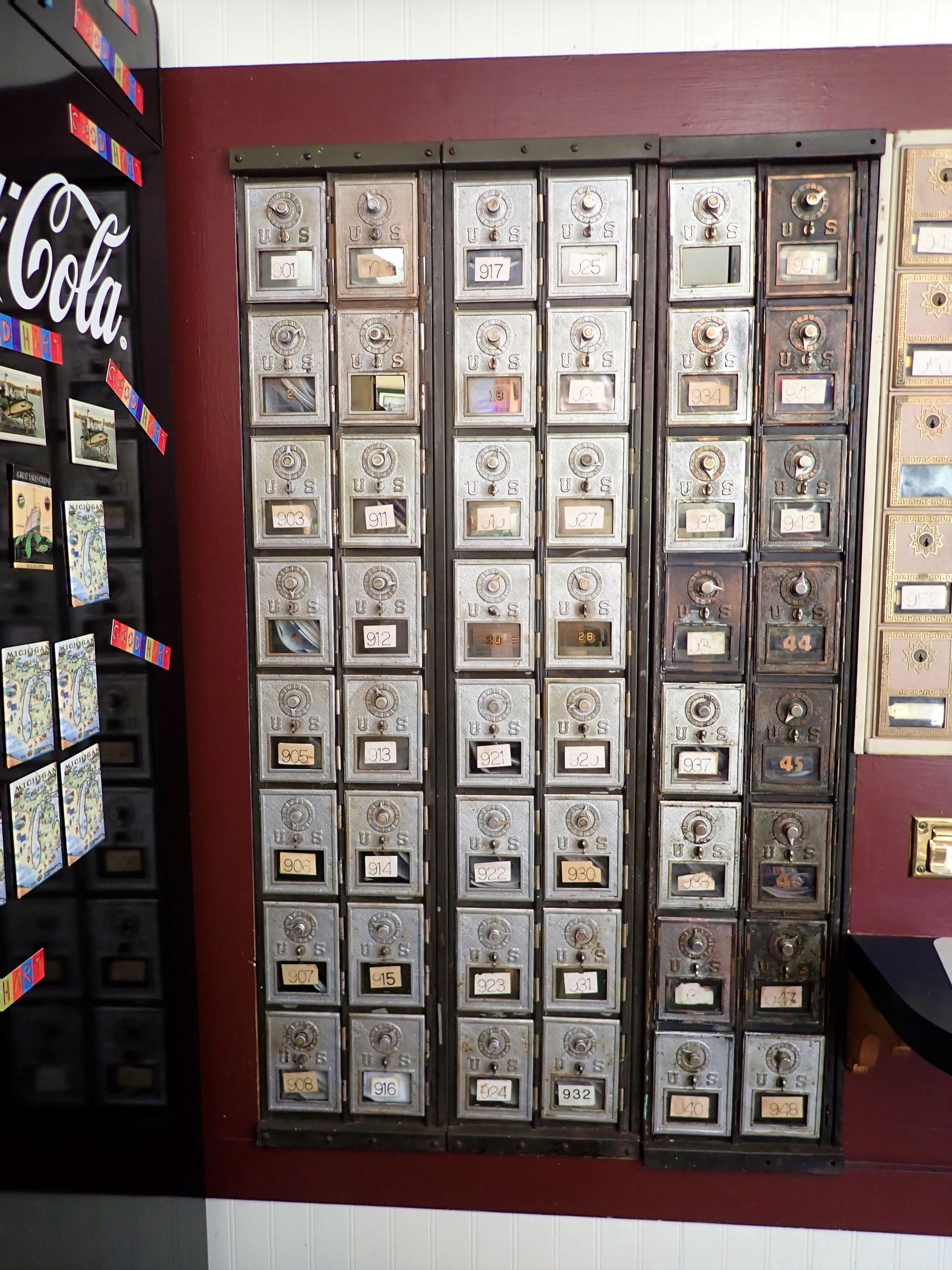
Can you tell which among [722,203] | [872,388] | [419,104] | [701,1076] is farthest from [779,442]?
[701,1076]

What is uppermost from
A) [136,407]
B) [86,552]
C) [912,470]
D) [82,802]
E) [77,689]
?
[136,407]

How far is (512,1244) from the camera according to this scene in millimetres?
1992

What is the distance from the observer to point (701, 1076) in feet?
6.29

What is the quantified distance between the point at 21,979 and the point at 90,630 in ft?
2.10

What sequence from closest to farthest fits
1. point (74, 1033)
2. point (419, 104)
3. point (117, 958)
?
1. point (74, 1033)
2. point (117, 958)
3. point (419, 104)

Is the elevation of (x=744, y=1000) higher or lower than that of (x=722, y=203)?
lower

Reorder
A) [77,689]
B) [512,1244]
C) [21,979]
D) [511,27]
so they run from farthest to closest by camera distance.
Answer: [512,1244] < [511,27] < [77,689] < [21,979]

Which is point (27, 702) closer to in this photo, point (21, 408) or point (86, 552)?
point (86, 552)

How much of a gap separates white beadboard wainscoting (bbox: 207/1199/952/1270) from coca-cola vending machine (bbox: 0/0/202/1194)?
0.94 feet

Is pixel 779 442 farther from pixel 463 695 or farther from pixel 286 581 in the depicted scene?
pixel 286 581

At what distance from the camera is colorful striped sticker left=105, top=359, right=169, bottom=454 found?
1.59m

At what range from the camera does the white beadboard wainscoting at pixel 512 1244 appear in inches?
76.7

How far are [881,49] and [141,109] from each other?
1644 millimetres

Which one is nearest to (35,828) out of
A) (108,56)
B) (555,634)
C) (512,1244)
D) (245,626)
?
(245,626)
